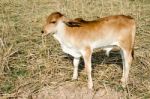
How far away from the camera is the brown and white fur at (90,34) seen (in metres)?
5.99

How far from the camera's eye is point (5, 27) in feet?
29.1

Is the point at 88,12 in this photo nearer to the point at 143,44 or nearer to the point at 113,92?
the point at 143,44

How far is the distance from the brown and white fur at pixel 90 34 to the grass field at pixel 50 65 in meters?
0.30

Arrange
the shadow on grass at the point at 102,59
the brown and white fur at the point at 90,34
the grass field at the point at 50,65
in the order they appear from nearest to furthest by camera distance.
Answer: the brown and white fur at the point at 90,34
the grass field at the point at 50,65
the shadow on grass at the point at 102,59

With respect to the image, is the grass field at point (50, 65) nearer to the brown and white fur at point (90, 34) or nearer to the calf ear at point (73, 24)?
the brown and white fur at point (90, 34)

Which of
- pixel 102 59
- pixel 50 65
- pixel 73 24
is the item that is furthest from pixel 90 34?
pixel 102 59

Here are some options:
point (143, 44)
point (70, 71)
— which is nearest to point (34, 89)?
point (70, 71)

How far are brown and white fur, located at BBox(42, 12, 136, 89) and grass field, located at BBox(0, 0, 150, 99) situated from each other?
30 cm

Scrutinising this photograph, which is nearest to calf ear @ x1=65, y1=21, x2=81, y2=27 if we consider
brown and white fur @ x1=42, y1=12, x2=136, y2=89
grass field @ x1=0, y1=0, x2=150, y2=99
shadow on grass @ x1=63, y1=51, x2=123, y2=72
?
brown and white fur @ x1=42, y1=12, x2=136, y2=89

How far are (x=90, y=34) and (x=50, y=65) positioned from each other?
4.08 ft

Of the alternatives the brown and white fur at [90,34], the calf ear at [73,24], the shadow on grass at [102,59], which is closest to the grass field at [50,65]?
the shadow on grass at [102,59]

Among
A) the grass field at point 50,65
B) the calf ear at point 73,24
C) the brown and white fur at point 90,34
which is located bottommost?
the grass field at point 50,65

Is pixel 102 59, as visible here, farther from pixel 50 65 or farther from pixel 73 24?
pixel 73 24

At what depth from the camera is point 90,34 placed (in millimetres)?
6160
